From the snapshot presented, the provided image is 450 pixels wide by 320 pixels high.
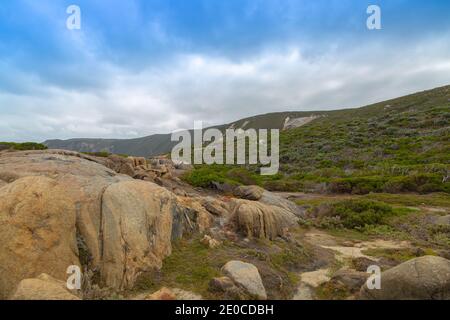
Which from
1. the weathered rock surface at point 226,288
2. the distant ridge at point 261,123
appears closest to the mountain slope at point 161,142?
the distant ridge at point 261,123

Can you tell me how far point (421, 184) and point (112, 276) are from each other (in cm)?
2476

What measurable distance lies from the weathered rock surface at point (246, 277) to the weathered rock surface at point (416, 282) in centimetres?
235

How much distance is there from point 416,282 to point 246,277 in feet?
12.3

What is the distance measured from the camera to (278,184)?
31031 millimetres

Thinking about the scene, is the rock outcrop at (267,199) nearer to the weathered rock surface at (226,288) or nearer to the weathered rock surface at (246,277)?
the weathered rock surface at (246,277)

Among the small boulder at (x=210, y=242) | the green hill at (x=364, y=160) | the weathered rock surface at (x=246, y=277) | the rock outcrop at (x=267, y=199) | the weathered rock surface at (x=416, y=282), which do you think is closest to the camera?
the weathered rock surface at (x=416, y=282)

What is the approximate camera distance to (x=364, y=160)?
37125 millimetres

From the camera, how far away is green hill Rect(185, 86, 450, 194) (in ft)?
83.5

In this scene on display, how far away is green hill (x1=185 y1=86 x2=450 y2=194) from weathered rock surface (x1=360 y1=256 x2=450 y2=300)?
19561 mm

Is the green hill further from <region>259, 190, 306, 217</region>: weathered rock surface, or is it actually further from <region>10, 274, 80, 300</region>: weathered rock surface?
<region>10, 274, 80, 300</region>: weathered rock surface

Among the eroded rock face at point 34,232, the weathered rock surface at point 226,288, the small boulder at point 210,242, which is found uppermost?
the eroded rock face at point 34,232

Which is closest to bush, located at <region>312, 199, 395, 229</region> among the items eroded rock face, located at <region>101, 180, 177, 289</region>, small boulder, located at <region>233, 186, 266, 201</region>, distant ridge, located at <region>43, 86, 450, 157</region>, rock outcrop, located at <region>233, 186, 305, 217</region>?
rock outcrop, located at <region>233, 186, 305, 217</region>

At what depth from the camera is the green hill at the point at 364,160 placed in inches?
1001
